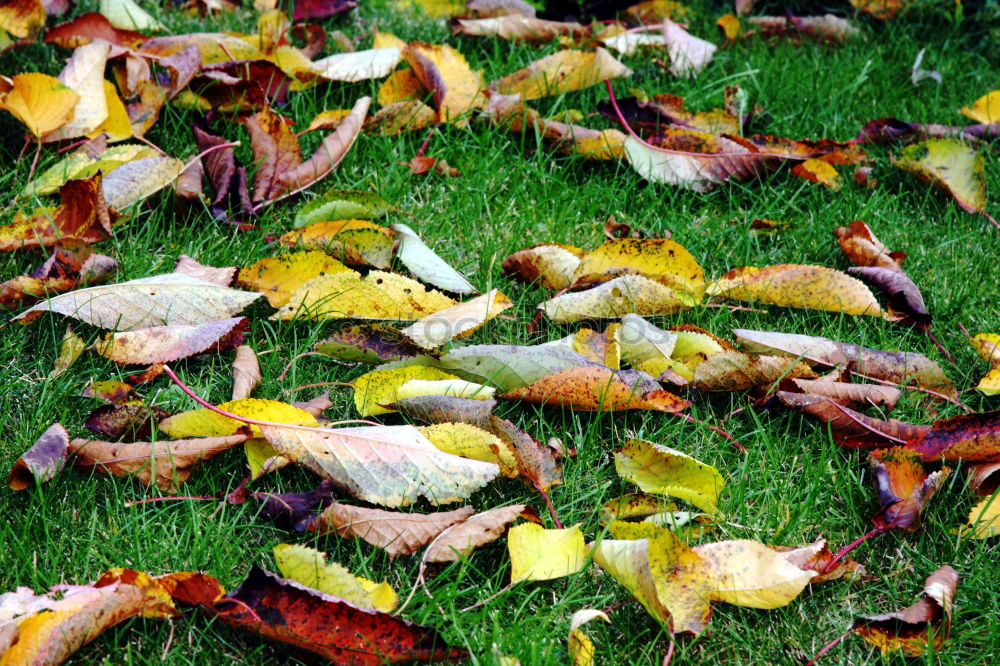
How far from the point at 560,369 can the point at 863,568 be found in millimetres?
617

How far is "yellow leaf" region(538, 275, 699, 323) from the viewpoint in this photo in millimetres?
1989

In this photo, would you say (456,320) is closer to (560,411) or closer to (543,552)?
(560,411)

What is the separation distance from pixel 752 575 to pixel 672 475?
0.23m

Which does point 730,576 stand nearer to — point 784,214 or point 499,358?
point 499,358

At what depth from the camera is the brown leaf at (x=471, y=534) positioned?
4.83 ft

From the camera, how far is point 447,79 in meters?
2.69

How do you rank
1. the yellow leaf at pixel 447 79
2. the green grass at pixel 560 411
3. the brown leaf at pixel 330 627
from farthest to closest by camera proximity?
1. the yellow leaf at pixel 447 79
2. the green grass at pixel 560 411
3. the brown leaf at pixel 330 627

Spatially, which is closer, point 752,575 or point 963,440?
point 752,575

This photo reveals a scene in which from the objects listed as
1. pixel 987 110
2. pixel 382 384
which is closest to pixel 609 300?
pixel 382 384

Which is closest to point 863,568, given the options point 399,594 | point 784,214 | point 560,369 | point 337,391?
point 560,369

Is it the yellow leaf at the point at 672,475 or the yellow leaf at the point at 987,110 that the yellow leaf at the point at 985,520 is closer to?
the yellow leaf at the point at 672,475

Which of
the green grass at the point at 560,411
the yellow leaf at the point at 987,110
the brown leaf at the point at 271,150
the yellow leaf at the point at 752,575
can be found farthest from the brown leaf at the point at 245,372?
the yellow leaf at the point at 987,110

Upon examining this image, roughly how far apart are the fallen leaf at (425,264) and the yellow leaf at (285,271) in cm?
17

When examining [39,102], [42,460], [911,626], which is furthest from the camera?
[39,102]
